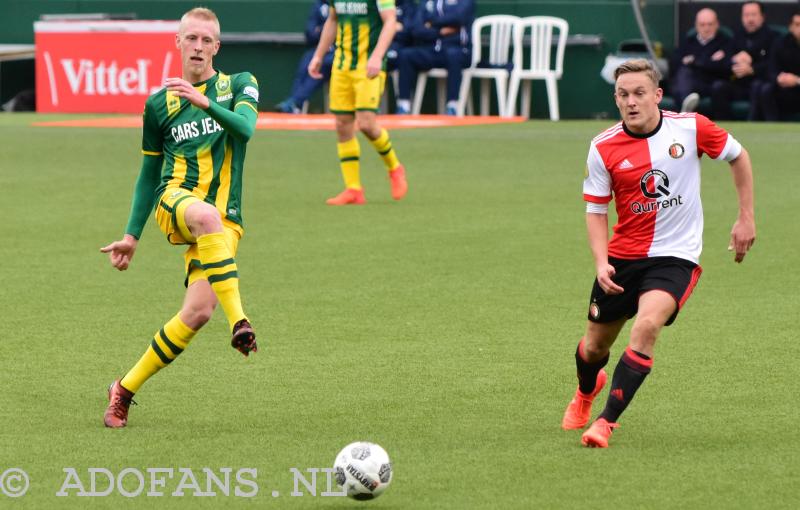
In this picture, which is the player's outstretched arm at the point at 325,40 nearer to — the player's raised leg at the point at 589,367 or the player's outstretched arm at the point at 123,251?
the player's outstretched arm at the point at 123,251

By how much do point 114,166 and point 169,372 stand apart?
365 inches

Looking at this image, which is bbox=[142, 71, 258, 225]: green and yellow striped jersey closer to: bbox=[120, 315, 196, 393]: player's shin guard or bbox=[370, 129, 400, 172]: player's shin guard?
bbox=[120, 315, 196, 393]: player's shin guard

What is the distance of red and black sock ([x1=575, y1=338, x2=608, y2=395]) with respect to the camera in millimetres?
5992

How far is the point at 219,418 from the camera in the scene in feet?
20.1

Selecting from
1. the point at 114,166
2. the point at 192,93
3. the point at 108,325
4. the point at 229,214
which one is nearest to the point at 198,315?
the point at 229,214

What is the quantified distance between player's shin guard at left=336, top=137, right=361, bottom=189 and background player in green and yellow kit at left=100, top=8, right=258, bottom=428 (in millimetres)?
Result: 6665

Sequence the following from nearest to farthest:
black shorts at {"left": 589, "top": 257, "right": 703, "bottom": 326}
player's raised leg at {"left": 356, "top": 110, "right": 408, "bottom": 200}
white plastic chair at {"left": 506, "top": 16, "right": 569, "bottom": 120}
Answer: black shorts at {"left": 589, "top": 257, "right": 703, "bottom": 326} → player's raised leg at {"left": 356, "top": 110, "right": 408, "bottom": 200} → white plastic chair at {"left": 506, "top": 16, "right": 569, "bottom": 120}

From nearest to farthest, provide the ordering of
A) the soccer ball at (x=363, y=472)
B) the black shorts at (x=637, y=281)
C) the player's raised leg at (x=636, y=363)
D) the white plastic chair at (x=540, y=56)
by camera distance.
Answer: the soccer ball at (x=363, y=472) → the player's raised leg at (x=636, y=363) → the black shorts at (x=637, y=281) → the white plastic chair at (x=540, y=56)

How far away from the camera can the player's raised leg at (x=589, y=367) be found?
593 centimetres

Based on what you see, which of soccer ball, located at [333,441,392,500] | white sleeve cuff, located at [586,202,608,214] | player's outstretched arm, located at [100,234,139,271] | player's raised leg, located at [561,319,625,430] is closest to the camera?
soccer ball, located at [333,441,392,500]

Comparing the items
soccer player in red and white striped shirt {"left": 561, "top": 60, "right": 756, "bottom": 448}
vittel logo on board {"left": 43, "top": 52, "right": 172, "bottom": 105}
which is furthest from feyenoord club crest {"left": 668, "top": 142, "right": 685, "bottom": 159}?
vittel logo on board {"left": 43, "top": 52, "right": 172, "bottom": 105}

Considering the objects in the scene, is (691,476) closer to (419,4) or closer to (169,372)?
(169,372)

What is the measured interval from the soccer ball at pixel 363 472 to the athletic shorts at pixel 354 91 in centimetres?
819

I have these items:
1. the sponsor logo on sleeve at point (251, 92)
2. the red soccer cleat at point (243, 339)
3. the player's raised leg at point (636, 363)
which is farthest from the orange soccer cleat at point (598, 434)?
the sponsor logo on sleeve at point (251, 92)
